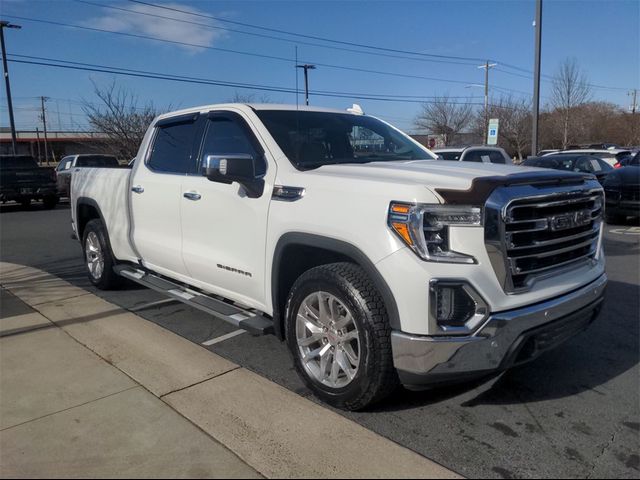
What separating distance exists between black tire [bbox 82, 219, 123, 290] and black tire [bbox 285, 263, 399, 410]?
11.7ft

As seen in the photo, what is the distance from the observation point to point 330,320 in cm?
331

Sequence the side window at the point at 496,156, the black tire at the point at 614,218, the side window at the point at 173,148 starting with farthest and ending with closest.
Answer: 1. the side window at the point at 496,156
2. the black tire at the point at 614,218
3. the side window at the point at 173,148

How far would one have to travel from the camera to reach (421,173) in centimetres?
318

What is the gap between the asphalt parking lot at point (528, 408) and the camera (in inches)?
110

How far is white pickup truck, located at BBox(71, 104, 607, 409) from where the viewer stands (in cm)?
279

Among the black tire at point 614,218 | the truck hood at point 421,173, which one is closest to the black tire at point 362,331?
the truck hood at point 421,173

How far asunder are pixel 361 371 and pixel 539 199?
1413 millimetres

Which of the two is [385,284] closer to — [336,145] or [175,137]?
[336,145]

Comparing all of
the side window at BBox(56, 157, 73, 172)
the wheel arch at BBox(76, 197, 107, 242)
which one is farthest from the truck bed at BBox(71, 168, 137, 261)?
the side window at BBox(56, 157, 73, 172)

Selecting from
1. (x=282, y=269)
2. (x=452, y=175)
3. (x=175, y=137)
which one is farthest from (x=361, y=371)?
(x=175, y=137)

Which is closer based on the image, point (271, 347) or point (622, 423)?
point (622, 423)

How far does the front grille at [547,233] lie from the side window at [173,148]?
2.80m

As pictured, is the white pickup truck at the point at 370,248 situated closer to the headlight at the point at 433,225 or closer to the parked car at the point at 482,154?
the headlight at the point at 433,225

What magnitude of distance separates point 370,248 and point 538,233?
38.9 inches
